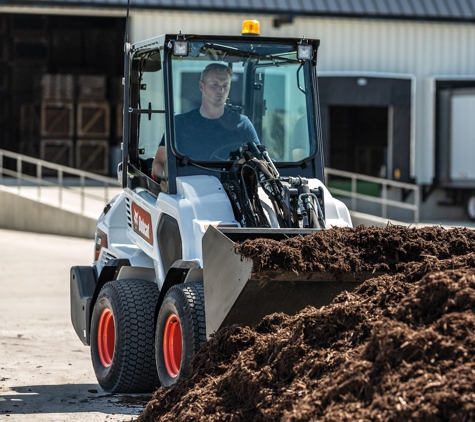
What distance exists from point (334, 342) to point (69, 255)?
13.0 meters

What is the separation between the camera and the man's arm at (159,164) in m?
7.83

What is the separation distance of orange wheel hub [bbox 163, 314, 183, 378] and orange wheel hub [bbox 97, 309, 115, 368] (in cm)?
101

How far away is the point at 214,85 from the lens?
788cm

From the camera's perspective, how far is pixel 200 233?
22.8 feet

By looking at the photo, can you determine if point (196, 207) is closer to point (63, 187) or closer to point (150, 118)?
point (150, 118)

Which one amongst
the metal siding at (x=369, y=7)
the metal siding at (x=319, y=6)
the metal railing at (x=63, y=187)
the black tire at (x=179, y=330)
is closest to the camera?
the black tire at (x=179, y=330)

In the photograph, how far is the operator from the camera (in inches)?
304

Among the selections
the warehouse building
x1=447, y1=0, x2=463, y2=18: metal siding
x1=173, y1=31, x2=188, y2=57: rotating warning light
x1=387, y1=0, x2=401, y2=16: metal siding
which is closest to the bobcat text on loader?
x1=173, y1=31, x2=188, y2=57: rotating warning light

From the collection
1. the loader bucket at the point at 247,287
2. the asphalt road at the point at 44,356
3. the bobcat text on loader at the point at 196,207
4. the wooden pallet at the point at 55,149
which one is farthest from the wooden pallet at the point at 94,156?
the loader bucket at the point at 247,287

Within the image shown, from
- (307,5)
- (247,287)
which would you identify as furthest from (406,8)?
(247,287)

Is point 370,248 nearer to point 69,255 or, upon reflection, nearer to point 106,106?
point 69,255

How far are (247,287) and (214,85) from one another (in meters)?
2.24

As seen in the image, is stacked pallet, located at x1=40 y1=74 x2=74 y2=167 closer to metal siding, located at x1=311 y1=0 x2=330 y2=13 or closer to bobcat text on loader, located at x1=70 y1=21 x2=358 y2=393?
metal siding, located at x1=311 y1=0 x2=330 y2=13

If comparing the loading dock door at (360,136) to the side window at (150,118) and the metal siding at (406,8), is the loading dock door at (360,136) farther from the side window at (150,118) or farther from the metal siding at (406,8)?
the side window at (150,118)
